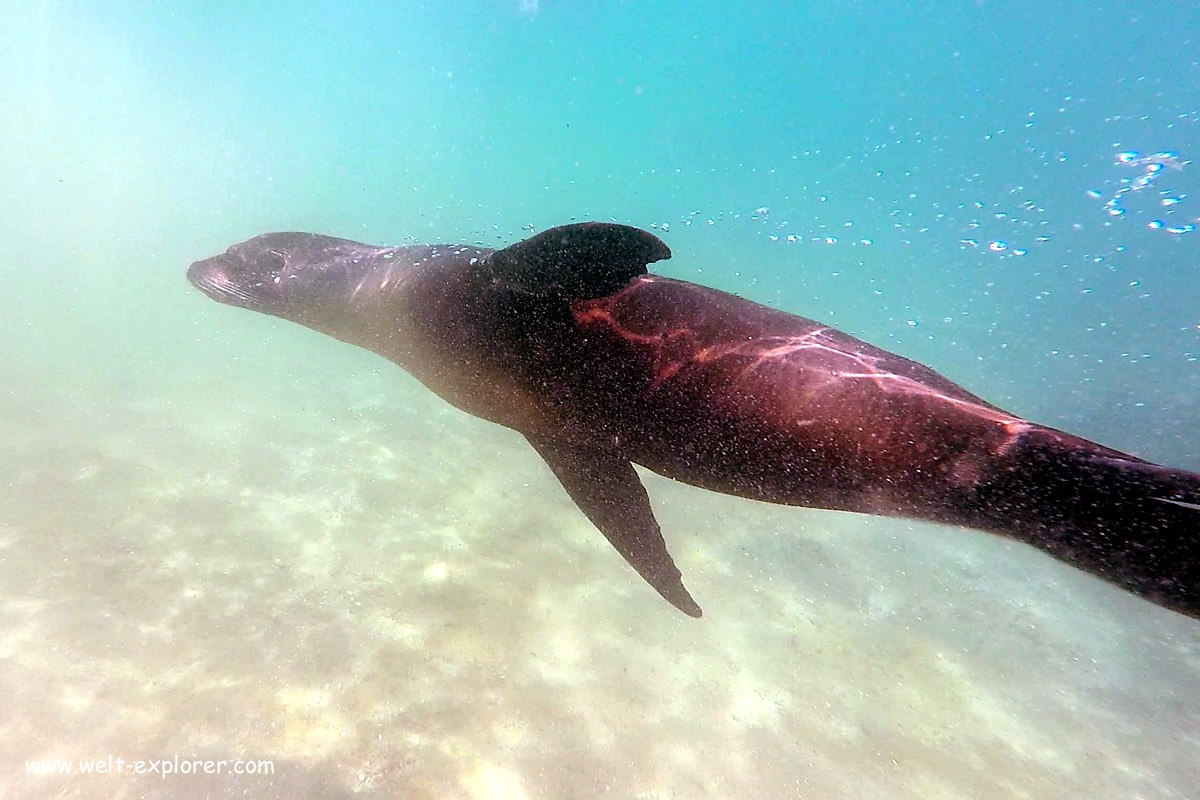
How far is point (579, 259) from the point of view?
119 inches

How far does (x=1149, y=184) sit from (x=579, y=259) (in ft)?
421

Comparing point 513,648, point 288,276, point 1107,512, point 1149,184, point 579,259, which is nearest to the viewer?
point 1107,512

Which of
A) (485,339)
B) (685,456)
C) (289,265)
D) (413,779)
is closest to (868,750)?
(413,779)

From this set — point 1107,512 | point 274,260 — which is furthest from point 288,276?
point 1107,512

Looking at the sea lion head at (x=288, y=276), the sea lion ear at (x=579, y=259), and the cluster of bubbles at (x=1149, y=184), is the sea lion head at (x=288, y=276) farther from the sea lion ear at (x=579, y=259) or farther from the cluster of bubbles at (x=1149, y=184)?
the cluster of bubbles at (x=1149, y=184)

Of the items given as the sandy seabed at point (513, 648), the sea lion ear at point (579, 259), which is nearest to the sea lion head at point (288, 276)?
the sea lion ear at point (579, 259)

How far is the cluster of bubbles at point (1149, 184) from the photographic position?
77125mm

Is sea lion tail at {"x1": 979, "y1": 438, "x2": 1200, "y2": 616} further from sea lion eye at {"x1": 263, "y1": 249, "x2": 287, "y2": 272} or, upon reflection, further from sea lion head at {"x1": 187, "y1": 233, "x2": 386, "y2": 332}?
sea lion eye at {"x1": 263, "y1": 249, "x2": 287, "y2": 272}

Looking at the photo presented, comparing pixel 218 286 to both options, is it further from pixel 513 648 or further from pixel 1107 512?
pixel 1107 512

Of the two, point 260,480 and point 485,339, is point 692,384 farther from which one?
point 260,480

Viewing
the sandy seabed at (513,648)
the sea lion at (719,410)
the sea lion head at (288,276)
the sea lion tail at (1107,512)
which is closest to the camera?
the sea lion tail at (1107,512)

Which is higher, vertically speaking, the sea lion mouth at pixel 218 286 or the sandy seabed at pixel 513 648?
the sea lion mouth at pixel 218 286

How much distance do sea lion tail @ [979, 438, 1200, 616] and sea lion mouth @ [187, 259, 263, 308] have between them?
219 inches

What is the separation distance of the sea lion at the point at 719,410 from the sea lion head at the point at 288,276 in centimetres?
34
